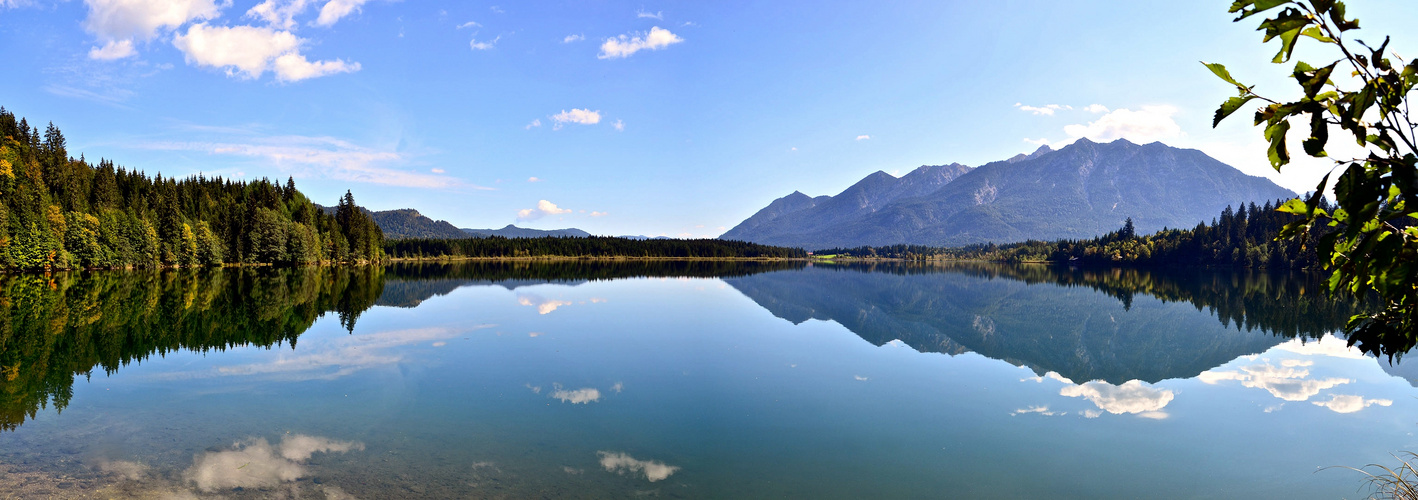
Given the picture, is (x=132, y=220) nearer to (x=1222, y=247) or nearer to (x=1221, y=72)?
(x=1221, y=72)

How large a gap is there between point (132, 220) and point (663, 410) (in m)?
111

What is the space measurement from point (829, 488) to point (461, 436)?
8.00 m

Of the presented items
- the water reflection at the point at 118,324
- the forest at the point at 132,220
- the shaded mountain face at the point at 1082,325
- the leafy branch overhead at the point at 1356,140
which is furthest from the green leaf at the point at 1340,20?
the forest at the point at 132,220

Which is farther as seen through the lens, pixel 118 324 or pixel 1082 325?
pixel 1082 325

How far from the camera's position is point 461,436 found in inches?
510

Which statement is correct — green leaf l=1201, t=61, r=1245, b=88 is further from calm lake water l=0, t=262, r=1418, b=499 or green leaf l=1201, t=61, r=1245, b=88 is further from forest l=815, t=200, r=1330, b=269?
forest l=815, t=200, r=1330, b=269

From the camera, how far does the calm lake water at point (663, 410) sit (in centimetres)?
1090

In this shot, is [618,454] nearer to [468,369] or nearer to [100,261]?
[468,369]

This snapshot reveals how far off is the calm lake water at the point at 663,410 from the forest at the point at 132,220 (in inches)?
2454

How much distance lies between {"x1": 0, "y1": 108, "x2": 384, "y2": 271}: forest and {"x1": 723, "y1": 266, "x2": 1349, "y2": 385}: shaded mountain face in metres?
89.3

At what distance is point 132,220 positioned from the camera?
286ft

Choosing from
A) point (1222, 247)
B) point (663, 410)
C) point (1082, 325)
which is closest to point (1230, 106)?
point (663, 410)

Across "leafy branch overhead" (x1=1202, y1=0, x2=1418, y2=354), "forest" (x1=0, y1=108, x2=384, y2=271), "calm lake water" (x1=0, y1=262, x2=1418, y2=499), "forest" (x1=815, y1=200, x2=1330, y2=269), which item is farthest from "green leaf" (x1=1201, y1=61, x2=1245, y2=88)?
"forest" (x1=815, y1=200, x2=1330, y2=269)

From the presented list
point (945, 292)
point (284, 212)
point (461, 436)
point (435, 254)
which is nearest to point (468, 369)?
point (461, 436)
